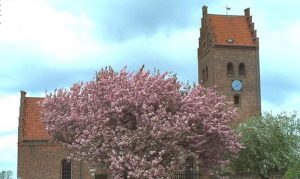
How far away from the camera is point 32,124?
62.9 metres

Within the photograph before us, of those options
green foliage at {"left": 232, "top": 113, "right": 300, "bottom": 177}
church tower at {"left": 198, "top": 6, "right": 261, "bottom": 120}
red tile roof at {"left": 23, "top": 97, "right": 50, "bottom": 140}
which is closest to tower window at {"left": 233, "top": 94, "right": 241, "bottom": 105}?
church tower at {"left": 198, "top": 6, "right": 261, "bottom": 120}

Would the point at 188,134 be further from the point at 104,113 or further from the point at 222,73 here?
the point at 222,73

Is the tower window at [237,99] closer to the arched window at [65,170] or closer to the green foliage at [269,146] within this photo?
the green foliage at [269,146]

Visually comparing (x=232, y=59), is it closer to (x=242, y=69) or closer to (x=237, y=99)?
(x=242, y=69)

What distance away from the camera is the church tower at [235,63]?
81.6m

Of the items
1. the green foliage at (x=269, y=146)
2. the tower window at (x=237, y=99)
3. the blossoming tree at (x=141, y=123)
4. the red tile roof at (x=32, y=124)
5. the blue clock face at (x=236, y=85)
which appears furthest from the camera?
the blue clock face at (x=236, y=85)

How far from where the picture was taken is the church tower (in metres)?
81.6

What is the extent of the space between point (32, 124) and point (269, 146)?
23795 mm

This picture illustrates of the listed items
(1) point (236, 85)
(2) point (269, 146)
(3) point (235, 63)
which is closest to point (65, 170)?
(2) point (269, 146)

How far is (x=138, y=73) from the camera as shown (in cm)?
3788

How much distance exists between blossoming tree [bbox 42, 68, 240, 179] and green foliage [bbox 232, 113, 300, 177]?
14.8m

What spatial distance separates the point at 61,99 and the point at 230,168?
69.8ft

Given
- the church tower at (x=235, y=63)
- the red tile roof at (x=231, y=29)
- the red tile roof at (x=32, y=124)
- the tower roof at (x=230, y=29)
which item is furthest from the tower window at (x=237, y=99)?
the red tile roof at (x=32, y=124)

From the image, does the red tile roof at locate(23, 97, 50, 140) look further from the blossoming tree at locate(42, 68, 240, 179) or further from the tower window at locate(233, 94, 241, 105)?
the tower window at locate(233, 94, 241, 105)
